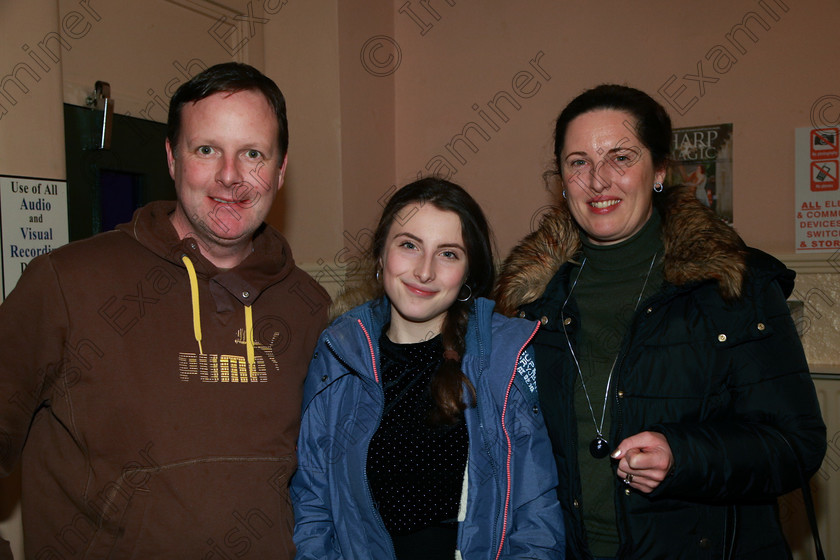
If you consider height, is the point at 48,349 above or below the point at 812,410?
above

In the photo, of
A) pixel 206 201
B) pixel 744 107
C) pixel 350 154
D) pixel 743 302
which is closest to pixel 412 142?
pixel 350 154

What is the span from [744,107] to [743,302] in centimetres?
178

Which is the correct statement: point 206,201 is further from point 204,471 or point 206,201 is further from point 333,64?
point 333,64

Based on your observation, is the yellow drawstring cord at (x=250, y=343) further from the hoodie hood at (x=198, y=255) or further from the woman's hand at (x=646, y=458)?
the woman's hand at (x=646, y=458)

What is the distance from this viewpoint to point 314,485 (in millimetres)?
1686

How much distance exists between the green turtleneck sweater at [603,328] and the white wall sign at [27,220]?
5.58ft

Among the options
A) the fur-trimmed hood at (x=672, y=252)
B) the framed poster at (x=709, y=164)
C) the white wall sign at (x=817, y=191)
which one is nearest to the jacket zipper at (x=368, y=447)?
the fur-trimmed hood at (x=672, y=252)

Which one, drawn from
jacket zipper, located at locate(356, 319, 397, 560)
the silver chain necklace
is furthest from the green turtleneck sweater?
jacket zipper, located at locate(356, 319, 397, 560)

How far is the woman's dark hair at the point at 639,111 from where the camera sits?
169 cm

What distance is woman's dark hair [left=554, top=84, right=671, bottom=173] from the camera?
1.69 m

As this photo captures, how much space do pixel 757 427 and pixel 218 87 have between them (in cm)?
152

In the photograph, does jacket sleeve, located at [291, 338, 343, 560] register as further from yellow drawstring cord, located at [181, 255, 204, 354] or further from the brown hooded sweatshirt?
yellow drawstring cord, located at [181, 255, 204, 354]

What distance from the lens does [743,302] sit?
1519 mm

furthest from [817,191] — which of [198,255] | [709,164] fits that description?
[198,255]
